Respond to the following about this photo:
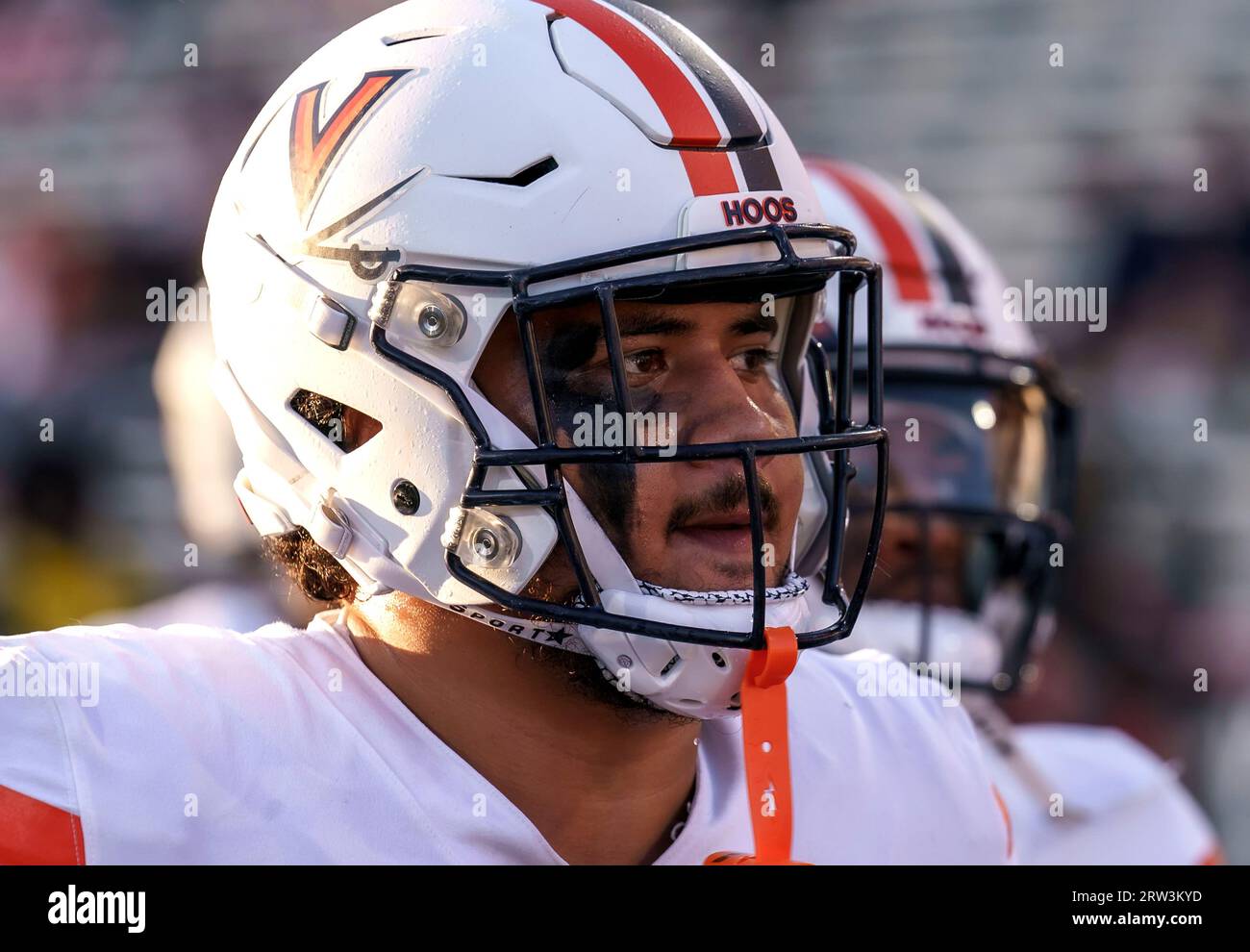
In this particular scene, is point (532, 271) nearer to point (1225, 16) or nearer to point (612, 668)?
point (612, 668)

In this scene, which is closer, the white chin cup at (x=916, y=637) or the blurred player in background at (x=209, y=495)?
the white chin cup at (x=916, y=637)

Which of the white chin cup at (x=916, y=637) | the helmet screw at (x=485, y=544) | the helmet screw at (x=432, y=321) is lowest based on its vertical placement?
the white chin cup at (x=916, y=637)

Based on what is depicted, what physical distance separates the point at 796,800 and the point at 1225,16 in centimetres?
389

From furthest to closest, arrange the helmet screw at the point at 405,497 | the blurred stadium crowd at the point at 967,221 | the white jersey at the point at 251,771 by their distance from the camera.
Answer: the blurred stadium crowd at the point at 967,221, the helmet screw at the point at 405,497, the white jersey at the point at 251,771

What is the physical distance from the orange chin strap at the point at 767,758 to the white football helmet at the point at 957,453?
3.36 ft

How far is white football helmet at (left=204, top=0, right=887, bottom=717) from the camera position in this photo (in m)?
1.49

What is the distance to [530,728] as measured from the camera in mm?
1590

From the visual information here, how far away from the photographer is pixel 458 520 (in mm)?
1529

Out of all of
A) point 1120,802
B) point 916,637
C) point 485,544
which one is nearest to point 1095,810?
point 1120,802

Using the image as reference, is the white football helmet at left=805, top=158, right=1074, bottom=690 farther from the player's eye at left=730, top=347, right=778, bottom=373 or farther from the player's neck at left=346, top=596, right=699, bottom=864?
the player's neck at left=346, top=596, right=699, bottom=864

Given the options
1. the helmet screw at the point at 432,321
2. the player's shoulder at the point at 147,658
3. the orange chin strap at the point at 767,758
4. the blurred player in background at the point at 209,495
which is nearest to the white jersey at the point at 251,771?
the player's shoulder at the point at 147,658

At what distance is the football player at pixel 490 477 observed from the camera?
1480 mm

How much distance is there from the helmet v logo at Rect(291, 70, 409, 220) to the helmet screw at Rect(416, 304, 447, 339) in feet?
0.58

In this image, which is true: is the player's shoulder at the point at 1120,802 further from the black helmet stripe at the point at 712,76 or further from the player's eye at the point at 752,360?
the black helmet stripe at the point at 712,76
